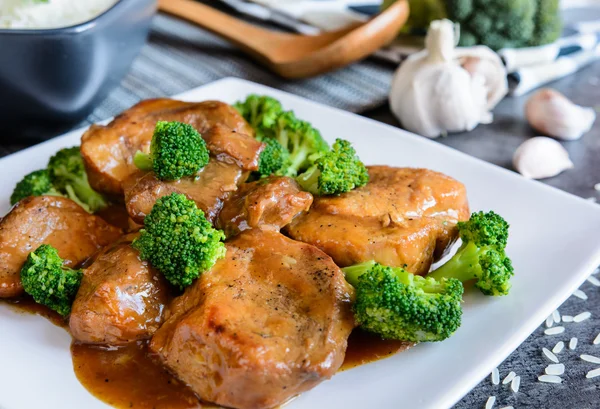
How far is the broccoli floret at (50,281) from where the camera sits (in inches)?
108

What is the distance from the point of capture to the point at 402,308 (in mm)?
2490

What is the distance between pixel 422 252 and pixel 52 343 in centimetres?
157

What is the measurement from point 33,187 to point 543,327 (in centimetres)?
261

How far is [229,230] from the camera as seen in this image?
2941mm

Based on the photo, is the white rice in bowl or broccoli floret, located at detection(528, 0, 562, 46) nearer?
the white rice in bowl

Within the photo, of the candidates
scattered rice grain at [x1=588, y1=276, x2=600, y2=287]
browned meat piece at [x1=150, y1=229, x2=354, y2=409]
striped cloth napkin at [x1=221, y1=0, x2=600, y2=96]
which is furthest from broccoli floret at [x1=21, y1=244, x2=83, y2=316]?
striped cloth napkin at [x1=221, y1=0, x2=600, y2=96]

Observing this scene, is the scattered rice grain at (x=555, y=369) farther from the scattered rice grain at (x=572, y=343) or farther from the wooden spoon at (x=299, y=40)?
the wooden spoon at (x=299, y=40)

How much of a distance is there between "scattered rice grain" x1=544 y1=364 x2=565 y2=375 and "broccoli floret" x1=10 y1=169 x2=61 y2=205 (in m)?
2.54

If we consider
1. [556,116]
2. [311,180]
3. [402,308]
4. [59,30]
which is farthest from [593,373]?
[59,30]

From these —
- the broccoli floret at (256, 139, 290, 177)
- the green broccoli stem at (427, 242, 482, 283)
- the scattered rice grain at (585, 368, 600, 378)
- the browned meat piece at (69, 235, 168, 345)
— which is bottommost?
the scattered rice grain at (585, 368, 600, 378)

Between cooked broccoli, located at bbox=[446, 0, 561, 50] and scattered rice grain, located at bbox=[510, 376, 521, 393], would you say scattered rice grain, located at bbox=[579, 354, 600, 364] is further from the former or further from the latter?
cooked broccoli, located at bbox=[446, 0, 561, 50]

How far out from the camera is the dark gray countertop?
9.08 feet

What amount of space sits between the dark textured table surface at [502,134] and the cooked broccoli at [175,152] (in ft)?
5.09

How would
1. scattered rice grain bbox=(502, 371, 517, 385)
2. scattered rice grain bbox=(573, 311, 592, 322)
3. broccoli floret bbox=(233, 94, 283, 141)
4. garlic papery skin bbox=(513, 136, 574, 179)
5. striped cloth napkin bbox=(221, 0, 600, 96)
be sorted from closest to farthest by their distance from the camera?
1. scattered rice grain bbox=(502, 371, 517, 385)
2. scattered rice grain bbox=(573, 311, 592, 322)
3. broccoli floret bbox=(233, 94, 283, 141)
4. garlic papery skin bbox=(513, 136, 574, 179)
5. striped cloth napkin bbox=(221, 0, 600, 96)
